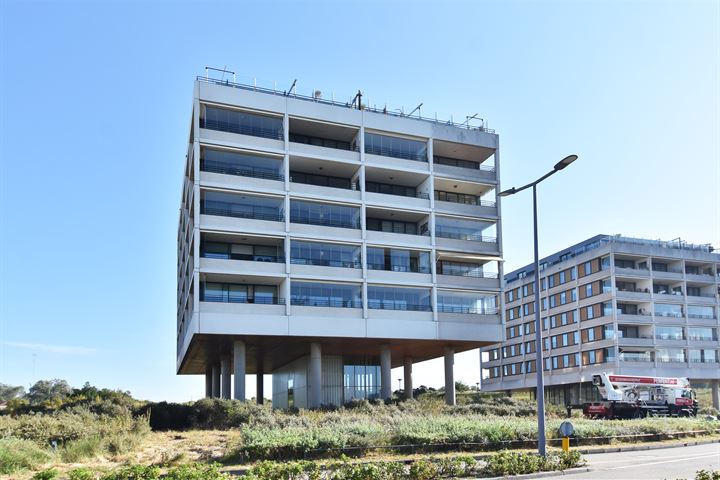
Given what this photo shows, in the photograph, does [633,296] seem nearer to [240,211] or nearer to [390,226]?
[390,226]

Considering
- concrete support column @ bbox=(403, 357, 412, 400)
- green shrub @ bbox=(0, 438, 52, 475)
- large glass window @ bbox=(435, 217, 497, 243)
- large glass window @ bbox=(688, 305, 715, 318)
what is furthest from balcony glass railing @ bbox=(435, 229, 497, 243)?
large glass window @ bbox=(688, 305, 715, 318)

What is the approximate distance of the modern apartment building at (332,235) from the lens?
48719mm

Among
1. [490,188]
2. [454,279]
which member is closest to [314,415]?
[454,279]

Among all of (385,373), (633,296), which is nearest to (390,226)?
(385,373)

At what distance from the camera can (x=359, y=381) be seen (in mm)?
60969

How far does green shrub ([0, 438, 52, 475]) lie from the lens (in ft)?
71.8

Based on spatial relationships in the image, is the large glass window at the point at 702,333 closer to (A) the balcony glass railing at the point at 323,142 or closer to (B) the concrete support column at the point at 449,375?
(B) the concrete support column at the point at 449,375

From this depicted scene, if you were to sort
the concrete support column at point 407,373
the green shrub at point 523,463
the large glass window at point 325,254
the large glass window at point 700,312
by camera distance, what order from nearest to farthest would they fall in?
the green shrub at point 523,463 < the large glass window at point 325,254 < the concrete support column at point 407,373 < the large glass window at point 700,312

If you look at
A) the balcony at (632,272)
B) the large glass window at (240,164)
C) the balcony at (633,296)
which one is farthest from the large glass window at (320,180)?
the balcony at (633,296)

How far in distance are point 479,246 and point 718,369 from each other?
43.7 metres

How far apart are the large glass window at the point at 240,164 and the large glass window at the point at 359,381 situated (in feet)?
62.7

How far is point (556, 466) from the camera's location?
71.4ft

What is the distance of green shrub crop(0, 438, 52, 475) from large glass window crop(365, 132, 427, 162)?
1361 inches

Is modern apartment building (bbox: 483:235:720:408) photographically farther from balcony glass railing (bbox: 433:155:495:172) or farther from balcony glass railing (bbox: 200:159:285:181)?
balcony glass railing (bbox: 200:159:285:181)
